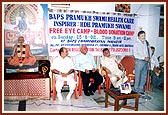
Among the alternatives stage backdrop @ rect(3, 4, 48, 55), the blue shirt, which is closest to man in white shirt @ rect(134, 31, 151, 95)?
the blue shirt

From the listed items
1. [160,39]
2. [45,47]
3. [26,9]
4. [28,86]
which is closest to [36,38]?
[45,47]

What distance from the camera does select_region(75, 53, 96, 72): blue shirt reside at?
4355 millimetres

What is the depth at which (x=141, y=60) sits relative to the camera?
4453 millimetres

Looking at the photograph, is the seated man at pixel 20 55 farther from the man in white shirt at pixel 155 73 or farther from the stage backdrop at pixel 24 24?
the man in white shirt at pixel 155 73

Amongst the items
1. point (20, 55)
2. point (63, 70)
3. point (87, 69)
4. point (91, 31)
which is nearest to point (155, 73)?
point (87, 69)

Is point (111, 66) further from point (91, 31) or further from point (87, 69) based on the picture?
point (91, 31)

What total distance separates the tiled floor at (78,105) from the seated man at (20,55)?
68 centimetres

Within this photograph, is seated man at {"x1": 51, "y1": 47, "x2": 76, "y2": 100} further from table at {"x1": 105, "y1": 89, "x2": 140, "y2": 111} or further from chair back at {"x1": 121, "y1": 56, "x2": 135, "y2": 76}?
chair back at {"x1": 121, "y1": 56, "x2": 135, "y2": 76}

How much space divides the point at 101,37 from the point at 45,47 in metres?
1.03

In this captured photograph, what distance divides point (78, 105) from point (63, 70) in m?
0.68

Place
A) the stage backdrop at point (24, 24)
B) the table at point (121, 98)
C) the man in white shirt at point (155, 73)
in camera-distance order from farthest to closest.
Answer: the man in white shirt at point (155, 73) < the stage backdrop at point (24, 24) < the table at point (121, 98)

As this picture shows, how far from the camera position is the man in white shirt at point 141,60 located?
4402mm

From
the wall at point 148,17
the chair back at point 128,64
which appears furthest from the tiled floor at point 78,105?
the wall at point 148,17

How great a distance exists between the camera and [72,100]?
4.21 m
